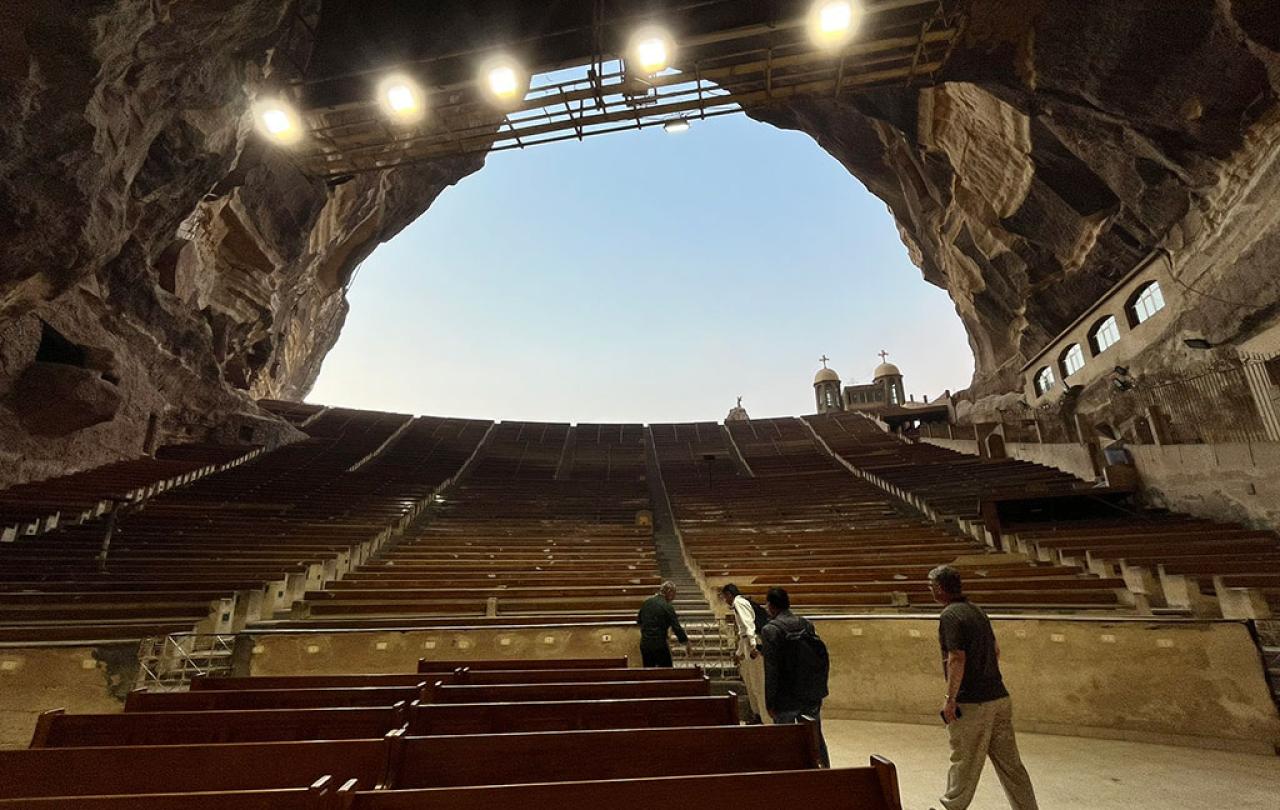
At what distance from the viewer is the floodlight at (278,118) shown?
38.1 feet

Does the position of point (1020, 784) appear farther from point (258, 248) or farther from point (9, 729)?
point (258, 248)

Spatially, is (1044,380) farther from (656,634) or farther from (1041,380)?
(656,634)

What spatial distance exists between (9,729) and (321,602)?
8.43ft

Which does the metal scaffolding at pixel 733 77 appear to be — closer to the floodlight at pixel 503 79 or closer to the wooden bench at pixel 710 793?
the floodlight at pixel 503 79

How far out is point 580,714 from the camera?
8.20 feet

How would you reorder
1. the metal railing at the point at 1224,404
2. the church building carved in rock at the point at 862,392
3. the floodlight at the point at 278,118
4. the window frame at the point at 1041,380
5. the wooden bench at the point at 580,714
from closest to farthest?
the wooden bench at the point at 580,714 < the metal railing at the point at 1224,404 < the floodlight at the point at 278,118 < the window frame at the point at 1041,380 < the church building carved in rock at the point at 862,392

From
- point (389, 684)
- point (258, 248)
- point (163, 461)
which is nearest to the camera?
point (389, 684)

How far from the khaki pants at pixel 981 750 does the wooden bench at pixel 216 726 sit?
277 centimetres

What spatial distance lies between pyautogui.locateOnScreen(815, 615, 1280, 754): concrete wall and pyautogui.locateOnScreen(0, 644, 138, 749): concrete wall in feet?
19.1

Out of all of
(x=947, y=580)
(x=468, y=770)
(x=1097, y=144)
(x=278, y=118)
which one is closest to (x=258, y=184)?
(x=278, y=118)

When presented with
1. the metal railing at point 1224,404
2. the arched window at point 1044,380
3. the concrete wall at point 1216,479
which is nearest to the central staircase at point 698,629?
the concrete wall at point 1216,479

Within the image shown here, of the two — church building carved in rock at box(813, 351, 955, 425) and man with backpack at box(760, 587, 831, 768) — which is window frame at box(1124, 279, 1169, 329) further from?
church building carved in rock at box(813, 351, 955, 425)

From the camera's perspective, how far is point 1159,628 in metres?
4.21

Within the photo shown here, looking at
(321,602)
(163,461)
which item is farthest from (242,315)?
(321,602)
